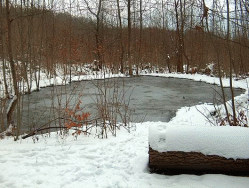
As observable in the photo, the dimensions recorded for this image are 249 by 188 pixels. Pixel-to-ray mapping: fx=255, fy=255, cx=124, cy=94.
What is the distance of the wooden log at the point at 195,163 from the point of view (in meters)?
2.89

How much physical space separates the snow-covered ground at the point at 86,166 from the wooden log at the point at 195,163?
4.1 inches

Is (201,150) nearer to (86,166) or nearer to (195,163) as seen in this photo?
(195,163)

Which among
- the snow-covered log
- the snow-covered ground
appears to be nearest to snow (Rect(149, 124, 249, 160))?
the snow-covered log

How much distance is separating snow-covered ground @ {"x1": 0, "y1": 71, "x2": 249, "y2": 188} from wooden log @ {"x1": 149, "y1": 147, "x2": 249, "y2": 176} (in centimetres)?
10

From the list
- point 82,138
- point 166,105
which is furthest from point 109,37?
point 82,138

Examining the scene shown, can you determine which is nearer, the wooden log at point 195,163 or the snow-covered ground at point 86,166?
the snow-covered ground at point 86,166

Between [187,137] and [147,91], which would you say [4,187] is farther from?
[147,91]

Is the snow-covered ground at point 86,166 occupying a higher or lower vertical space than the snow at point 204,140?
lower

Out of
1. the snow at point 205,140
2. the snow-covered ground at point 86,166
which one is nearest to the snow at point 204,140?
the snow at point 205,140

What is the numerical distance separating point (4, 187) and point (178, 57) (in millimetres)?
17109

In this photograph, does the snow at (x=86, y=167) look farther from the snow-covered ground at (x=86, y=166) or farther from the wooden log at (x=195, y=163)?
the wooden log at (x=195, y=163)

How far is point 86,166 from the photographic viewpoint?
322 centimetres

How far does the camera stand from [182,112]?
285 inches

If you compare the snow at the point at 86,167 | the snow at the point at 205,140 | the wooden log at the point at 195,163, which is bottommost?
the snow at the point at 86,167
